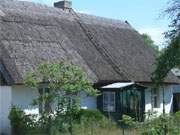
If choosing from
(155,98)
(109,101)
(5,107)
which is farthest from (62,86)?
(155,98)

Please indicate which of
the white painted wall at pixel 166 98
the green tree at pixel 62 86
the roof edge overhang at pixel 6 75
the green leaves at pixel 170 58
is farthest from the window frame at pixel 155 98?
the roof edge overhang at pixel 6 75

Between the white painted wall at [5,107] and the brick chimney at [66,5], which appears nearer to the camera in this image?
the white painted wall at [5,107]

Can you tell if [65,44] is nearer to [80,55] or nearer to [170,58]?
[80,55]

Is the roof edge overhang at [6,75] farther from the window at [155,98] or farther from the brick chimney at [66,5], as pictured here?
the brick chimney at [66,5]

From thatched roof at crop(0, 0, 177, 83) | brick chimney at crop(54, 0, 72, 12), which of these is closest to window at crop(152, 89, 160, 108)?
thatched roof at crop(0, 0, 177, 83)

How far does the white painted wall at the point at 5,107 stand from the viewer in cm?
2384

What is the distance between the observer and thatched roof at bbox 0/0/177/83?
25.2 meters

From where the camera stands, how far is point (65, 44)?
1154 inches

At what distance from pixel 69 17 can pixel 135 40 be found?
20.4ft

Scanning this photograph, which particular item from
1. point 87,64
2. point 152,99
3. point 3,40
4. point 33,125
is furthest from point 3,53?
point 152,99

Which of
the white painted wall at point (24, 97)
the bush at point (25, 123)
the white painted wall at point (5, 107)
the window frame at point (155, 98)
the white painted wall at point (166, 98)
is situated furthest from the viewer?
the window frame at point (155, 98)

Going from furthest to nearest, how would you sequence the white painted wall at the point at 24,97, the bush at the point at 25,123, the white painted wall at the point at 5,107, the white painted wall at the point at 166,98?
the white painted wall at the point at 166,98, the white painted wall at the point at 24,97, the white painted wall at the point at 5,107, the bush at the point at 25,123

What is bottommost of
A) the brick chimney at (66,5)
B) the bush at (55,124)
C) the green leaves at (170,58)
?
the bush at (55,124)

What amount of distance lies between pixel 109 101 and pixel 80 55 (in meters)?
3.23
